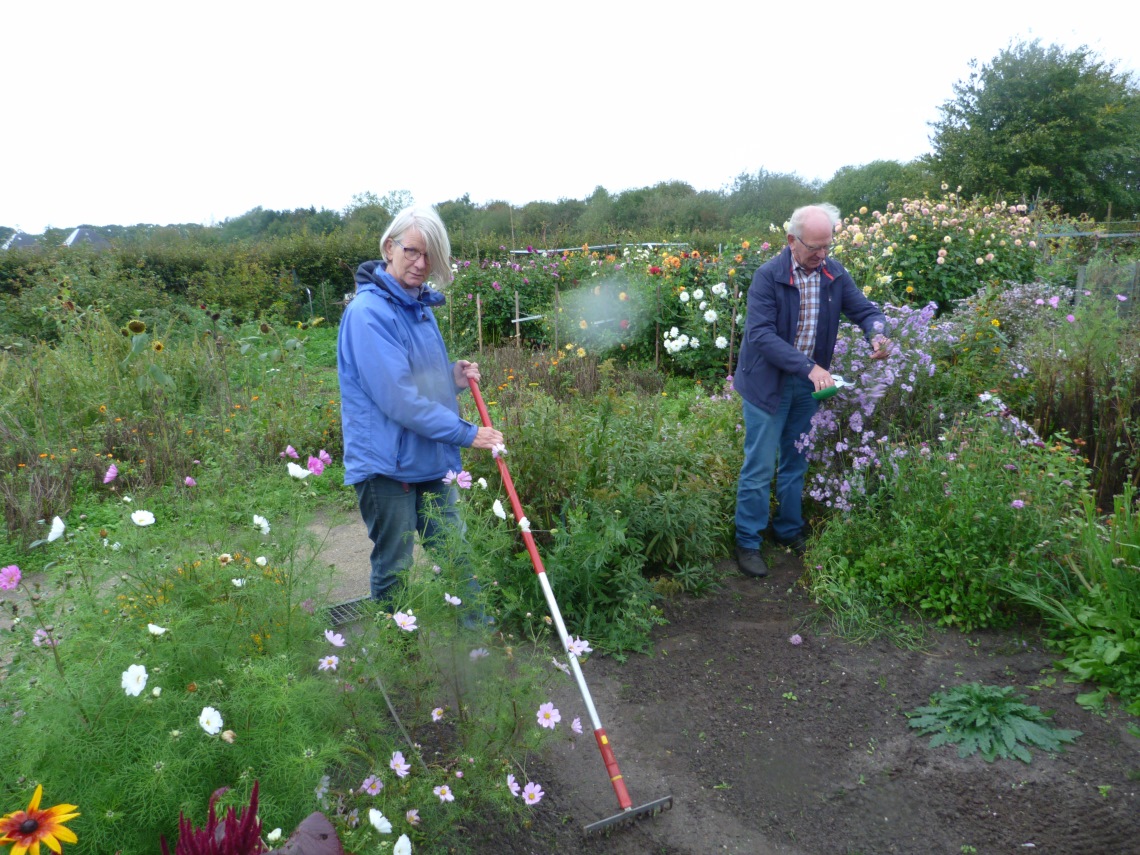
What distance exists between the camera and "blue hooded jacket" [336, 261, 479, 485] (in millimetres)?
2803

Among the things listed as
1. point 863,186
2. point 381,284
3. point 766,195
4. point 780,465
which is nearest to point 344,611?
point 381,284

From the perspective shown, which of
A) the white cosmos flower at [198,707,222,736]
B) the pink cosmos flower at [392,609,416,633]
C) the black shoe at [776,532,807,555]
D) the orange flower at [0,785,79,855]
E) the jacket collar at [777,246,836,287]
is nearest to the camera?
the orange flower at [0,785,79,855]

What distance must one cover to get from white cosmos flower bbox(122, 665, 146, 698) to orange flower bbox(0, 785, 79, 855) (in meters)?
0.26

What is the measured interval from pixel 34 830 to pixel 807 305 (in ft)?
12.7

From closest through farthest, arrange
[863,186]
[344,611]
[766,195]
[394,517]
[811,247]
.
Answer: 1. [394,517]
2. [344,611]
3. [811,247]
4. [766,195]
5. [863,186]

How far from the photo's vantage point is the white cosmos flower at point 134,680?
1.66m

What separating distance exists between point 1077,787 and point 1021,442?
190cm

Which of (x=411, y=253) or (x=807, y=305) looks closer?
(x=411, y=253)

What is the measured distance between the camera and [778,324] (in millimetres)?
4156

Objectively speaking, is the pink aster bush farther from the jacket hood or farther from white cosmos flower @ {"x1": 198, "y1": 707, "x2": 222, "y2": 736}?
white cosmos flower @ {"x1": 198, "y1": 707, "x2": 222, "y2": 736}

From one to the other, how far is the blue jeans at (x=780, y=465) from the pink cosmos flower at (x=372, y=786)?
2.74 metres

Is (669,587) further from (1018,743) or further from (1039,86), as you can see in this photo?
(1039,86)

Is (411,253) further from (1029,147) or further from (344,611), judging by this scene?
(1029,147)

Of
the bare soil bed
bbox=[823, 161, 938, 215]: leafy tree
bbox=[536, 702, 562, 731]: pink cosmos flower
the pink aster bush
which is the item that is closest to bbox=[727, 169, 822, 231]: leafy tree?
bbox=[823, 161, 938, 215]: leafy tree
